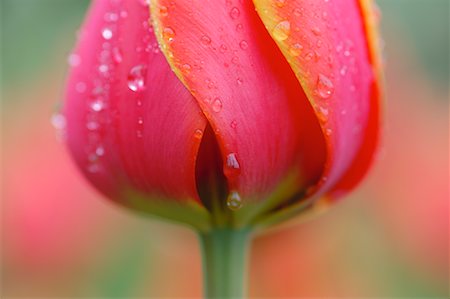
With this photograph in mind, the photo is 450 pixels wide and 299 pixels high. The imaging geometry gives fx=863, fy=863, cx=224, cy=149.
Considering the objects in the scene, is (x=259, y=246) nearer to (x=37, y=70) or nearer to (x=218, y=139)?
(x=37, y=70)

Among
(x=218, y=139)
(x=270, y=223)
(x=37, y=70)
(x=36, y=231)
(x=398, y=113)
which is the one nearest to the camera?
(x=218, y=139)

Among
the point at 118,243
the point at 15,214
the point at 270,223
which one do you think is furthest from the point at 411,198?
the point at 270,223

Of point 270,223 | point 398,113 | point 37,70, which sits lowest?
point 270,223

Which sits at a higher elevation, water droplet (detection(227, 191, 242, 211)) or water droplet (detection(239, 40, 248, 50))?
water droplet (detection(239, 40, 248, 50))

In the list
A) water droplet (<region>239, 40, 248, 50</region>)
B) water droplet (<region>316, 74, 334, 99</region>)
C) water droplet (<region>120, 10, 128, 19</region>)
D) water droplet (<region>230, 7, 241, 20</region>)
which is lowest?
water droplet (<region>316, 74, 334, 99</region>)

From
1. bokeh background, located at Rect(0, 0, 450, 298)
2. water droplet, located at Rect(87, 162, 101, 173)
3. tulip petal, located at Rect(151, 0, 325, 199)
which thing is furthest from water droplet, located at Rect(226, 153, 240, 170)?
bokeh background, located at Rect(0, 0, 450, 298)

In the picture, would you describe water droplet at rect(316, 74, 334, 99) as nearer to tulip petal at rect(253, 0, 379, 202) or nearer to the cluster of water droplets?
tulip petal at rect(253, 0, 379, 202)
